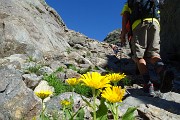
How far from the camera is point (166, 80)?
711 centimetres

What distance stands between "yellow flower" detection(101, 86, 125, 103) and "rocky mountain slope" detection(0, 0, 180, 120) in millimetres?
2637

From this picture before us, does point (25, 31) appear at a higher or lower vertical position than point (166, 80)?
higher

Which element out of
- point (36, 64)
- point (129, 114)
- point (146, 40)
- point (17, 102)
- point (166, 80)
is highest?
A: point (146, 40)

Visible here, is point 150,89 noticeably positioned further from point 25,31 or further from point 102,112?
point 25,31

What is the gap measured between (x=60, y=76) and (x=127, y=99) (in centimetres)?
285

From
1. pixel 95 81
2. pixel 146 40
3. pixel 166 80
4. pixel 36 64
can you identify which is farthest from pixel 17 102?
pixel 36 64

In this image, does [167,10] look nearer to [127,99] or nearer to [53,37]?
[53,37]

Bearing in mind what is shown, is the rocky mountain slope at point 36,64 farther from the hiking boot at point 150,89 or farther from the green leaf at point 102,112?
the green leaf at point 102,112

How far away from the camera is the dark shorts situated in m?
7.55

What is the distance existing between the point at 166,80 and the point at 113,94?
18.0 ft

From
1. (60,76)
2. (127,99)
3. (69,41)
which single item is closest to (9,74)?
(127,99)

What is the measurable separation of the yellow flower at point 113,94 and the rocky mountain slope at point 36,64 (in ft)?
8.65

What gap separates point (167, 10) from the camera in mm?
20359

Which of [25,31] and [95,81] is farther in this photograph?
[25,31]
